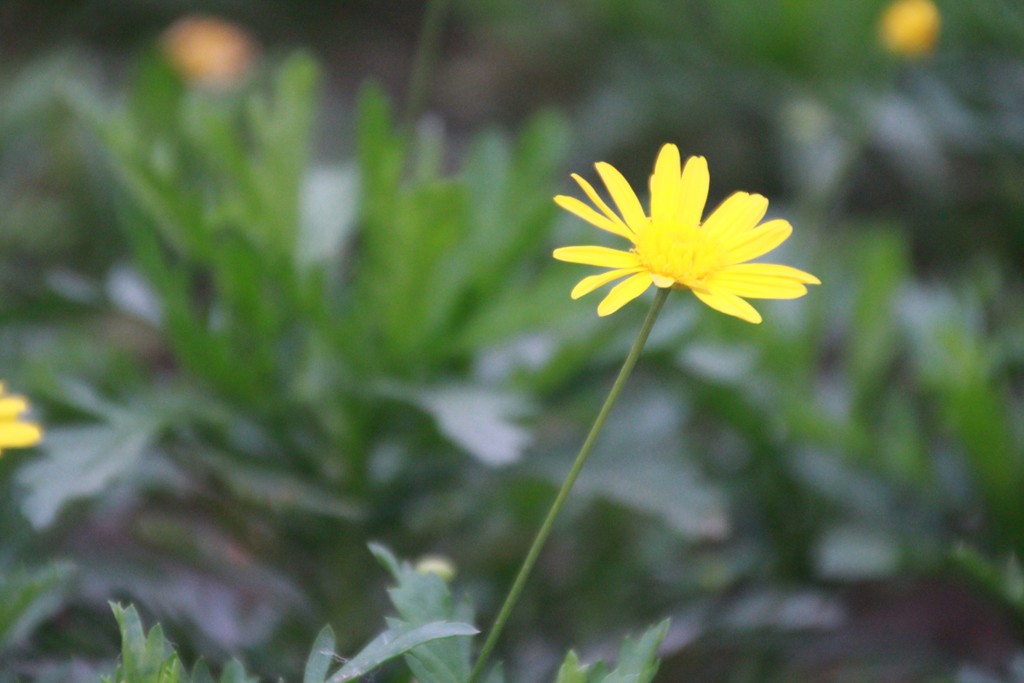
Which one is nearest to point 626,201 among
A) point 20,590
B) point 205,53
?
point 20,590

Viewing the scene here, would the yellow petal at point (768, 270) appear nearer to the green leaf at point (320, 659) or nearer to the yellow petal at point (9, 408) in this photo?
the green leaf at point (320, 659)

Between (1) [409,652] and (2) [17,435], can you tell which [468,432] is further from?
(2) [17,435]

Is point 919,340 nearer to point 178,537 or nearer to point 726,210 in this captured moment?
point 726,210

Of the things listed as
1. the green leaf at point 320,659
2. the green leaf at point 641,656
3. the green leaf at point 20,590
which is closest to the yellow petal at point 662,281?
the green leaf at point 641,656

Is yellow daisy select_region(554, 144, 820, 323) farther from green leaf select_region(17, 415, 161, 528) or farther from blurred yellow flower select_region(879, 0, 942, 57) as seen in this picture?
blurred yellow flower select_region(879, 0, 942, 57)

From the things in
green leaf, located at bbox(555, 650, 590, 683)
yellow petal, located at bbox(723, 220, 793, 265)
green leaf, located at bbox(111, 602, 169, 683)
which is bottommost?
green leaf, located at bbox(555, 650, 590, 683)

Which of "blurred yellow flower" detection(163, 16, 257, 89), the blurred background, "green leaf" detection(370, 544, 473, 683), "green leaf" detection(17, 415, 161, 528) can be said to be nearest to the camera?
"green leaf" detection(370, 544, 473, 683)

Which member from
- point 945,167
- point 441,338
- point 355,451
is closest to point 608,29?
point 945,167

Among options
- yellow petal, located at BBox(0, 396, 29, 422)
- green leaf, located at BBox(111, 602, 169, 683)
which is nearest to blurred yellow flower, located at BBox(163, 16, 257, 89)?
yellow petal, located at BBox(0, 396, 29, 422)
